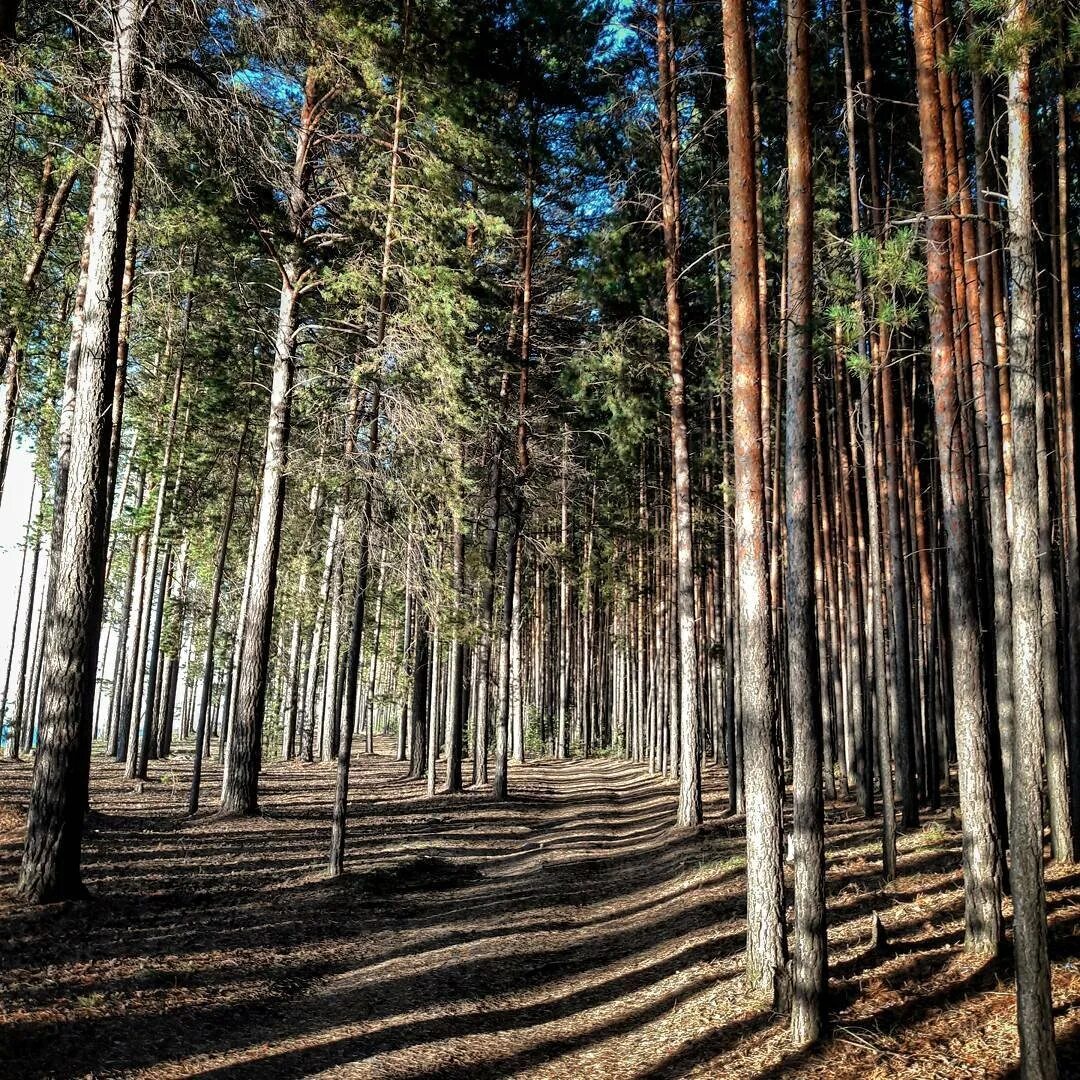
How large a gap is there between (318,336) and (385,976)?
10.9 m

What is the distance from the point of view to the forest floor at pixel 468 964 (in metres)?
6.15

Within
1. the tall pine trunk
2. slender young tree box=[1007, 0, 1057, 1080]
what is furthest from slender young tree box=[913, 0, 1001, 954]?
the tall pine trunk

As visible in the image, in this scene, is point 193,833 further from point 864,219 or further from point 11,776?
point 864,219

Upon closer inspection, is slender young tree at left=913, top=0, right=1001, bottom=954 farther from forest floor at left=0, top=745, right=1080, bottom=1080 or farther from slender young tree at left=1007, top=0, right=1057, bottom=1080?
slender young tree at left=1007, top=0, right=1057, bottom=1080

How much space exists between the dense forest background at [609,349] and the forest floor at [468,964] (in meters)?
0.51

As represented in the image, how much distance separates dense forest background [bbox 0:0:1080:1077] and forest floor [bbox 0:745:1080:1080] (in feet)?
1.68

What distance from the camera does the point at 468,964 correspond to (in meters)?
8.62

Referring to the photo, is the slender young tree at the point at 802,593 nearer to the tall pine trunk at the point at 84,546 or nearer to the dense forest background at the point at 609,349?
the dense forest background at the point at 609,349

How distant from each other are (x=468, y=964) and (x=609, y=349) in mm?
11615

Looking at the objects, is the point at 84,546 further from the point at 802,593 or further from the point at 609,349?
the point at 609,349

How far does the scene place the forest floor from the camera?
6.15 metres

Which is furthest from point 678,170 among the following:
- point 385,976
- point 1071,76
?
point 385,976

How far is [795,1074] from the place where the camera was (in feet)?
19.4

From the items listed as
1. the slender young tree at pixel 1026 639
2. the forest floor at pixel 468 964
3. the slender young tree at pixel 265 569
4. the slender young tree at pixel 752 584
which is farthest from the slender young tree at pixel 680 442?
the slender young tree at pixel 1026 639
